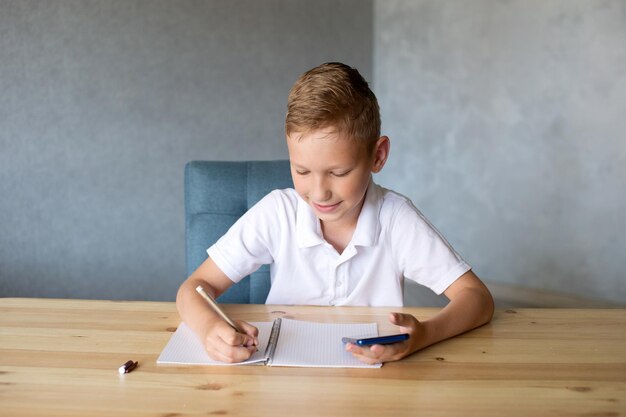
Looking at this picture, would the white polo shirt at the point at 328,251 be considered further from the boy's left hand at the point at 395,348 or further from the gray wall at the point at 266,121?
the gray wall at the point at 266,121

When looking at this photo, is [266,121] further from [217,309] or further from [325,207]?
[217,309]

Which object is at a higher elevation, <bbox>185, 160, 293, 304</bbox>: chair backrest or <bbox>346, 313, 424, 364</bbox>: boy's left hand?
<bbox>185, 160, 293, 304</bbox>: chair backrest

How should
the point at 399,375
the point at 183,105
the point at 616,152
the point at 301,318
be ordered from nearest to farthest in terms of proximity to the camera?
the point at 399,375 < the point at 301,318 < the point at 616,152 < the point at 183,105

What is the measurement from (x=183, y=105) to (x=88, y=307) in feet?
6.81

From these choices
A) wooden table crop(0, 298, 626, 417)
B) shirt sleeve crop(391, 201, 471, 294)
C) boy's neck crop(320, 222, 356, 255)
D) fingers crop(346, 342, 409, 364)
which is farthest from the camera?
boy's neck crop(320, 222, 356, 255)

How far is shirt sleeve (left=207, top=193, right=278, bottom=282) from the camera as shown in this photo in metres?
1.55

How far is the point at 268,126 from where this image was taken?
3.55m

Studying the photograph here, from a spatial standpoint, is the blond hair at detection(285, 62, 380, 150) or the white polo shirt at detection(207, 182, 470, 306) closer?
the blond hair at detection(285, 62, 380, 150)

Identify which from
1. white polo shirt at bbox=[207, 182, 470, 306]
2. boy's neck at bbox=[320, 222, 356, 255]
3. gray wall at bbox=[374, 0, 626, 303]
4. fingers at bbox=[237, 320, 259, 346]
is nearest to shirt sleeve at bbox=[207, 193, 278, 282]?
white polo shirt at bbox=[207, 182, 470, 306]

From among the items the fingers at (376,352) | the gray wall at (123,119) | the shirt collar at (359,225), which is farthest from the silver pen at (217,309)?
the gray wall at (123,119)

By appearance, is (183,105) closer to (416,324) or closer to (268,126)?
(268,126)

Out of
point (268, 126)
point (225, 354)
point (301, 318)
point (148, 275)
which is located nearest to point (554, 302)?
point (268, 126)

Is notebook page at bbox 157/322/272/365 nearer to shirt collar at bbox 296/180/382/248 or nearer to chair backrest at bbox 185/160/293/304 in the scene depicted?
shirt collar at bbox 296/180/382/248

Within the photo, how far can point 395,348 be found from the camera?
1.13 metres
